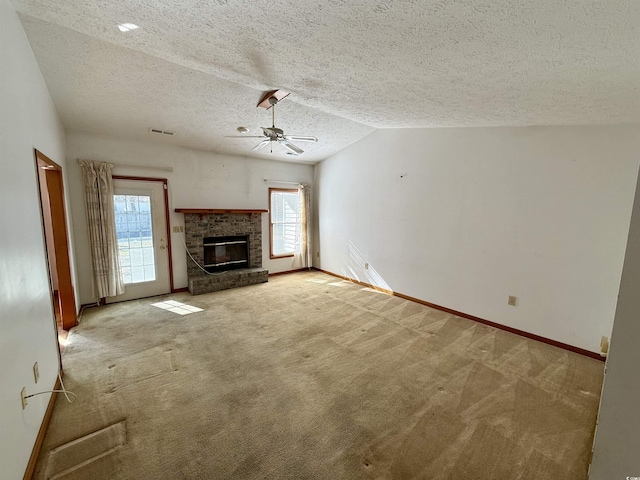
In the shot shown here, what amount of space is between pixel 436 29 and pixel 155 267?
194 inches

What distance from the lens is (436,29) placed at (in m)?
1.45

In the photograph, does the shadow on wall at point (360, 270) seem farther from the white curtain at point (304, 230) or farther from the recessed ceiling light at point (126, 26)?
the recessed ceiling light at point (126, 26)

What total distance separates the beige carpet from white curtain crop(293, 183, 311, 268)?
9.47 ft

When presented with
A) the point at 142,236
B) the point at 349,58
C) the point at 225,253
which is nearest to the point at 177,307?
the point at 142,236

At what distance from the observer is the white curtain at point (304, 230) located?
6102mm

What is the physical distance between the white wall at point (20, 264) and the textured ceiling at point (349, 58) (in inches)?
16.6

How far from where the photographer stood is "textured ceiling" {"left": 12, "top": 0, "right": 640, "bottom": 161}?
1334mm

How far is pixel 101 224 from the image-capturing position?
383cm

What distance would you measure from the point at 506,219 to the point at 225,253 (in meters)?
4.74

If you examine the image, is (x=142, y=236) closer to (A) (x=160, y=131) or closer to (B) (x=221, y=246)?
(B) (x=221, y=246)

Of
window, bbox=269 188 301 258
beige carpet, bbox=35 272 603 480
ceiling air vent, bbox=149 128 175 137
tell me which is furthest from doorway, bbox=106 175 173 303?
window, bbox=269 188 301 258

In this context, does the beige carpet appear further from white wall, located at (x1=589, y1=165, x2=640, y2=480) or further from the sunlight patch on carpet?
white wall, located at (x1=589, y1=165, x2=640, y2=480)

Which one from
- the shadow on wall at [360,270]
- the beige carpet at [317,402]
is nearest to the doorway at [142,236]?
the beige carpet at [317,402]

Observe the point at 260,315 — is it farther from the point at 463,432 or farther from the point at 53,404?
the point at 463,432
